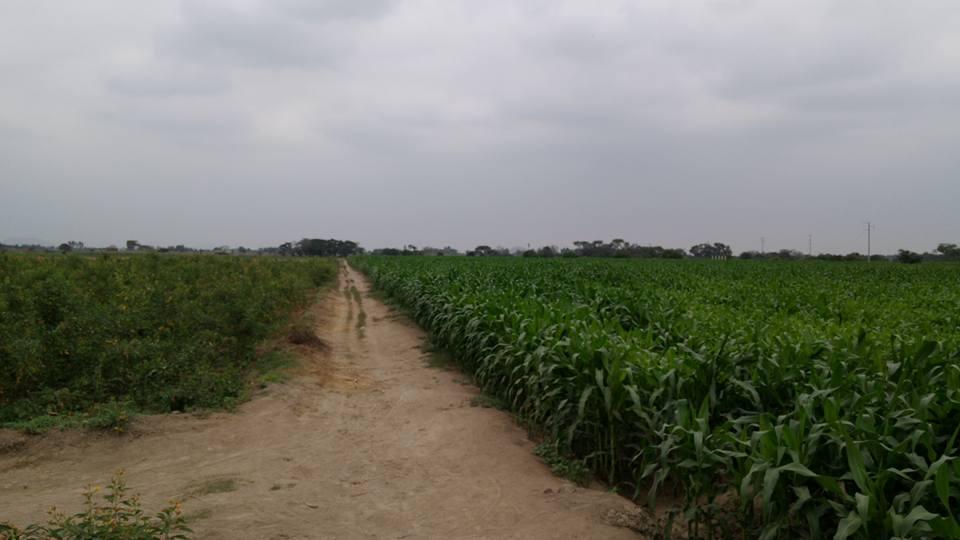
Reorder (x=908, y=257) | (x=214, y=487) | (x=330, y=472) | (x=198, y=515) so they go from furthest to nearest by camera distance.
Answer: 1. (x=908, y=257)
2. (x=330, y=472)
3. (x=214, y=487)
4. (x=198, y=515)

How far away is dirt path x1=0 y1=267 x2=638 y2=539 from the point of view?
447cm

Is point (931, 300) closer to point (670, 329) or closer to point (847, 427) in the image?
point (670, 329)

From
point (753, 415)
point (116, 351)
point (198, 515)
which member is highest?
point (753, 415)

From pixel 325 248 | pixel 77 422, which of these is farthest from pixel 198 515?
pixel 325 248

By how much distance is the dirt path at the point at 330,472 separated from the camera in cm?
447

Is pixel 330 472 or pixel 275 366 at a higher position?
pixel 275 366

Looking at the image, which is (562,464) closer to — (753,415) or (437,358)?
(753,415)

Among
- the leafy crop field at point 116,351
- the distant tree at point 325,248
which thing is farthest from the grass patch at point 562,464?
the distant tree at point 325,248

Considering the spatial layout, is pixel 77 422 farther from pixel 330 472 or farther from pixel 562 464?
pixel 562 464

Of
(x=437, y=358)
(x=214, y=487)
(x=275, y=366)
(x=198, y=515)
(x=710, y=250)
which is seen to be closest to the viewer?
(x=198, y=515)

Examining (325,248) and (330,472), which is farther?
(325,248)

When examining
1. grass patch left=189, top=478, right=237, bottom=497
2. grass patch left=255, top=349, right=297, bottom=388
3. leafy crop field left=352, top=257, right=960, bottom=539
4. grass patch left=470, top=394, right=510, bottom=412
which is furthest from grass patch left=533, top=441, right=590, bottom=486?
grass patch left=255, top=349, right=297, bottom=388

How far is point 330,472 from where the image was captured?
5.63 meters

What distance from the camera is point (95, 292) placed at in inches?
526
